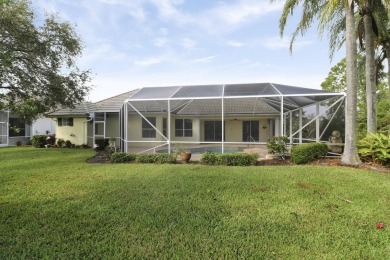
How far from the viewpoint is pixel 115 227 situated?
4.17 meters

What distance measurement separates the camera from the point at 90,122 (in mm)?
21938

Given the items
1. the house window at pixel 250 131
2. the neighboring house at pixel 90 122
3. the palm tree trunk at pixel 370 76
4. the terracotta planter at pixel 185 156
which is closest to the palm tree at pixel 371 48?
the palm tree trunk at pixel 370 76

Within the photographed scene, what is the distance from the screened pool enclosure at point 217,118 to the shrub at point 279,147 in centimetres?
347

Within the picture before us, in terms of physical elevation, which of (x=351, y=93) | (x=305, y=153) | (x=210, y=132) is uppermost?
(x=351, y=93)

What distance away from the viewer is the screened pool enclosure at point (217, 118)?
47.8 ft

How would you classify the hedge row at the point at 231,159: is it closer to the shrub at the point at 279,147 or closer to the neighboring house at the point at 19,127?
the shrub at the point at 279,147

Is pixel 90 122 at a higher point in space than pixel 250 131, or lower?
higher

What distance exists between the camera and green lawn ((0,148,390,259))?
11.2ft

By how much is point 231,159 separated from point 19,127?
21997 mm

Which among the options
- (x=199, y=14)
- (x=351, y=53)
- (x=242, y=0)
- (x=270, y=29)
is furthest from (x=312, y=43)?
(x=199, y=14)

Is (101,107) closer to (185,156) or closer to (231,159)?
(185,156)

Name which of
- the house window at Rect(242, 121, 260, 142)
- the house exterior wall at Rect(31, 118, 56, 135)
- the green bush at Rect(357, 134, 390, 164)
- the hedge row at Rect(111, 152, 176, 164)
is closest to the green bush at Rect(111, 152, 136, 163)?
the hedge row at Rect(111, 152, 176, 164)

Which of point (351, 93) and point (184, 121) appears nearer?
point (351, 93)

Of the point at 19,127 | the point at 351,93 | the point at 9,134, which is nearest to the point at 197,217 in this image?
the point at 351,93
